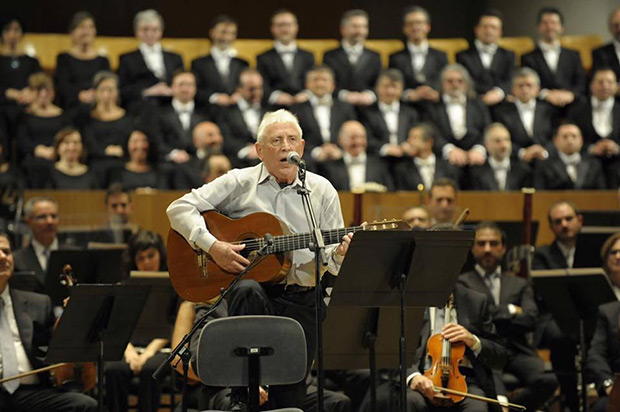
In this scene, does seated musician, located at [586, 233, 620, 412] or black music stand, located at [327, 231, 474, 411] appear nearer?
black music stand, located at [327, 231, 474, 411]

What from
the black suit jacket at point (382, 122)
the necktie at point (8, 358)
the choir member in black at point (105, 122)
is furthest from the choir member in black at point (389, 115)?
the necktie at point (8, 358)

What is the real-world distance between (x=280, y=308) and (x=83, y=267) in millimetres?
2033

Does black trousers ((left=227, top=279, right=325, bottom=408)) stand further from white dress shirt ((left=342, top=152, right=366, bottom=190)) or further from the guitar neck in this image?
white dress shirt ((left=342, top=152, right=366, bottom=190))

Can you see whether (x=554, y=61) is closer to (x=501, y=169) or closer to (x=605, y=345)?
(x=501, y=169)

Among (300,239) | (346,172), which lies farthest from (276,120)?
(346,172)

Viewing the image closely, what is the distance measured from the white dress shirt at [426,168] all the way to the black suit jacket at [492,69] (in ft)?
5.12

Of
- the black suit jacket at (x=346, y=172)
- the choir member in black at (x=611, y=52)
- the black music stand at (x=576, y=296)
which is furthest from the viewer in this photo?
the choir member in black at (x=611, y=52)

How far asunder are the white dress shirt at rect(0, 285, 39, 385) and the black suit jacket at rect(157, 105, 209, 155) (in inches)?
135

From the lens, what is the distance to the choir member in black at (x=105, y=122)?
886cm

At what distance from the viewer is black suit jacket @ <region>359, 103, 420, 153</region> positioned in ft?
30.3

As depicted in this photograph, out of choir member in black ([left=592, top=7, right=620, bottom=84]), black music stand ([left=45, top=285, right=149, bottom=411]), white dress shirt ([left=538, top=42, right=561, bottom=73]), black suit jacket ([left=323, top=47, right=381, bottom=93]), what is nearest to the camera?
black music stand ([left=45, top=285, right=149, bottom=411])

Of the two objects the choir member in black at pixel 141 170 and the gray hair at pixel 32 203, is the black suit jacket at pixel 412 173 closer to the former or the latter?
the choir member in black at pixel 141 170

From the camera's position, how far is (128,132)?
8930 millimetres

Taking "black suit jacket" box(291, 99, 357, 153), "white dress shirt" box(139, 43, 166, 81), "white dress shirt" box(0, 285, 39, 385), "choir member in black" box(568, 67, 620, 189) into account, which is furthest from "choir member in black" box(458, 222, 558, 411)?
"white dress shirt" box(139, 43, 166, 81)
